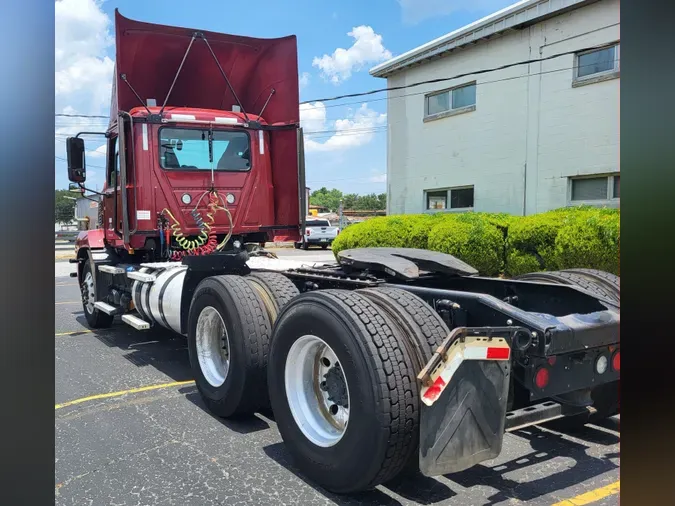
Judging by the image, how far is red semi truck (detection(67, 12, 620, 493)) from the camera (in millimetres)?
2846

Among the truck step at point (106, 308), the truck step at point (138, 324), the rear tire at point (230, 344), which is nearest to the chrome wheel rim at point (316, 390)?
the rear tire at point (230, 344)

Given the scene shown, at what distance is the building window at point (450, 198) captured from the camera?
49.0 ft

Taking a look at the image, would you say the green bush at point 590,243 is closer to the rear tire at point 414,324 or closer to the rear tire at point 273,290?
the rear tire at point 273,290

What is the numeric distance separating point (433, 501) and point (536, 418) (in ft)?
2.42

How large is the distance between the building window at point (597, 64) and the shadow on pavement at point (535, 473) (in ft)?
31.4

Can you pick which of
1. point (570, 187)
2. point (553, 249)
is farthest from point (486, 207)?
point (553, 249)

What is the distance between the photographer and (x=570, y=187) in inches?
482

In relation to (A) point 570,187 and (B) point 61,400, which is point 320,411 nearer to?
(B) point 61,400

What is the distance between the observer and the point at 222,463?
3.68 metres

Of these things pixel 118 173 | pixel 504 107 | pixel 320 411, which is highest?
pixel 504 107

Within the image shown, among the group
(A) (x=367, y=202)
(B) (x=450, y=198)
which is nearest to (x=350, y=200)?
(A) (x=367, y=202)

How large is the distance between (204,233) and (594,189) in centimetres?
860
